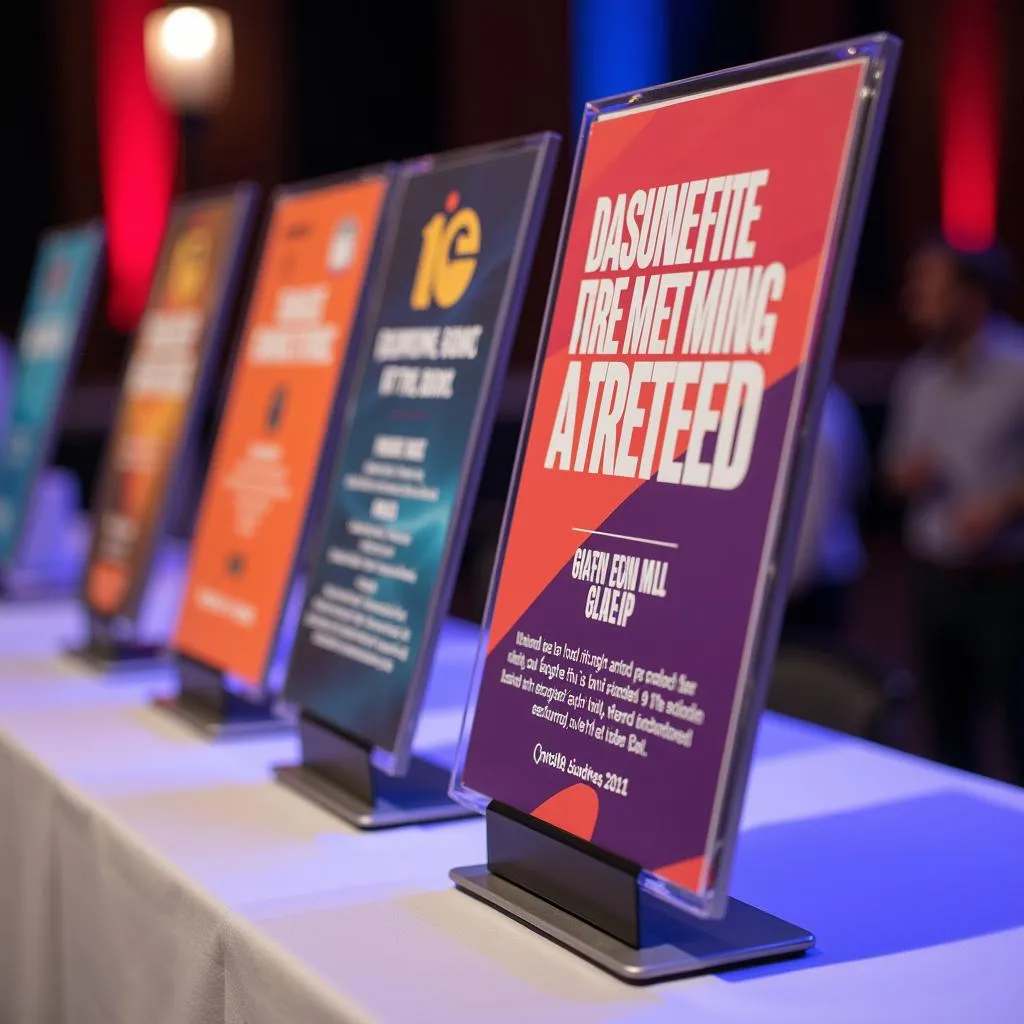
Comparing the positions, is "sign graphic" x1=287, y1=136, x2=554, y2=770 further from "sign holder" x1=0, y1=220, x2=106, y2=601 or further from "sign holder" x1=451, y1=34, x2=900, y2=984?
"sign holder" x1=0, y1=220, x2=106, y2=601

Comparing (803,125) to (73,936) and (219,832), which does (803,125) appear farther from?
(73,936)

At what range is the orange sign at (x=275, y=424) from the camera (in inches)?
64.3

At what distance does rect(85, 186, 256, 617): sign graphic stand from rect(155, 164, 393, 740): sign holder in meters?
0.19

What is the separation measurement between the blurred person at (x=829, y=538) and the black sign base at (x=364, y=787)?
2.16m

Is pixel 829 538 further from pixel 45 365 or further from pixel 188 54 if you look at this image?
pixel 188 54

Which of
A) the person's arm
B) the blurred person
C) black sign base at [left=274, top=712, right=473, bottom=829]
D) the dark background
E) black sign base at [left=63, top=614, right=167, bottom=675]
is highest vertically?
the dark background

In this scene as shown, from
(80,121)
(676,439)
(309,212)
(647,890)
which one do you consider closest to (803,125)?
(676,439)

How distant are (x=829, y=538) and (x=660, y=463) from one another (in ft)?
8.63

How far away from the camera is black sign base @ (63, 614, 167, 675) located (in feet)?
6.71

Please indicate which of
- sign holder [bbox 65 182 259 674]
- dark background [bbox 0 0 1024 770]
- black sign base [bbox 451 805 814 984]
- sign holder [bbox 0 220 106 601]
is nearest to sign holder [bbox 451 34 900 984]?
black sign base [bbox 451 805 814 984]

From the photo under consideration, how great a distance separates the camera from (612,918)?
1.02m

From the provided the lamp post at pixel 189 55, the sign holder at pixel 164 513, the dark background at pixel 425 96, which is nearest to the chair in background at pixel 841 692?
the sign holder at pixel 164 513

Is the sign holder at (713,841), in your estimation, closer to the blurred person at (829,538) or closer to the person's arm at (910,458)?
the person's arm at (910,458)

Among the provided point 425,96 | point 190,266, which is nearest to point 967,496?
point 190,266
